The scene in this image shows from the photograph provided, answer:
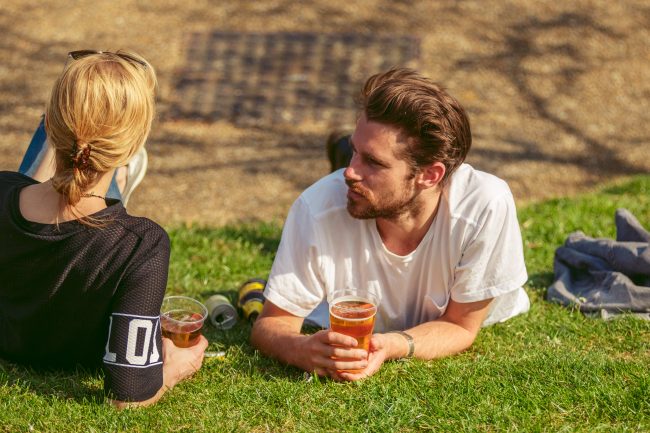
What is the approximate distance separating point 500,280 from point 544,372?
0.47 metres

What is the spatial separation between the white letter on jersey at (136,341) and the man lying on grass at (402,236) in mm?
745

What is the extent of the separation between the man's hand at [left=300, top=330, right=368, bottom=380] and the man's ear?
2.68 ft

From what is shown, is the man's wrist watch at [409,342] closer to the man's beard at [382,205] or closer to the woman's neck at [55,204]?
the man's beard at [382,205]

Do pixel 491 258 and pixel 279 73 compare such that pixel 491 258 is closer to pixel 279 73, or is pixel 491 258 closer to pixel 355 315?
pixel 355 315

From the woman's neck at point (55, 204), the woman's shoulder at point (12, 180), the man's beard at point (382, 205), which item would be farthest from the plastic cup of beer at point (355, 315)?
the woman's shoulder at point (12, 180)

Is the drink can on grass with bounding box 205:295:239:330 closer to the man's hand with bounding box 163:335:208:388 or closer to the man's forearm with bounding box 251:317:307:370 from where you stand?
the man's forearm with bounding box 251:317:307:370

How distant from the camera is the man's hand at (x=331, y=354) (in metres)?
3.68

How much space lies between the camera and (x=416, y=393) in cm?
372

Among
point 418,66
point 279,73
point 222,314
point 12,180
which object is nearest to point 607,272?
point 222,314

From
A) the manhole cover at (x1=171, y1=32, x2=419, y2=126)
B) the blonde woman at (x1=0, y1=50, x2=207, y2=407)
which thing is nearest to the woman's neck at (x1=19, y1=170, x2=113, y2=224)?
the blonde woman at (x1=0, y1=50, x2=207, y2=407)

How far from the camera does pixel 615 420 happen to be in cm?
348

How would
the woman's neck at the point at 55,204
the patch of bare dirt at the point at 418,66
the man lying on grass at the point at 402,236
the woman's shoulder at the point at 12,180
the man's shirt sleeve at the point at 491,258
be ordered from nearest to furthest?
the woman's neck at the point at 55,204 < the woman's shoulder at the point at 12,180 < the man lying on grass at the point at 402,236 < the man's shirt sleeve at the point at 491,258 < the patch of bare dirt at the point at 418,66

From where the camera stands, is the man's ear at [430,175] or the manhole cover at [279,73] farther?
the manhole cover at [279,73]

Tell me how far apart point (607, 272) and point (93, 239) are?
2948mm
